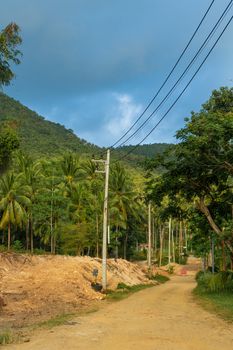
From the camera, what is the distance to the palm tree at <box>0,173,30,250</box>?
53.7 m

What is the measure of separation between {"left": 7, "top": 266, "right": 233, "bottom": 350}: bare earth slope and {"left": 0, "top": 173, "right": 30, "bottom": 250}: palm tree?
39.6 meters

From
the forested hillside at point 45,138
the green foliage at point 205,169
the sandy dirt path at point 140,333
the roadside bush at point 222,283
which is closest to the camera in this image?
the sandy dirt path at point 140,333

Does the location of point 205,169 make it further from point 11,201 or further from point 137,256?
point 137,256

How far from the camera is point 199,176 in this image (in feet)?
77.1

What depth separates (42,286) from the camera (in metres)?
22.3

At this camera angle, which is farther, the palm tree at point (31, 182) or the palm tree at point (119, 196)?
the palm tree at point (119, 196)

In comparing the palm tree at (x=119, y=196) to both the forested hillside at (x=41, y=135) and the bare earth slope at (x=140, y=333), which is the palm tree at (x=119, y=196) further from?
the bare earth slope at (x=140, y=333)

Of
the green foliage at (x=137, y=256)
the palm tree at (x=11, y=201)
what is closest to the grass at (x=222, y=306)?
the palm tree at (x=11, y=201)

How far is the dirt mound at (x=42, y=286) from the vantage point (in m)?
16.9

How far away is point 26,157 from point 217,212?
4125cm

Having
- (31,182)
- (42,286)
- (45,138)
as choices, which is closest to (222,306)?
(42,286)

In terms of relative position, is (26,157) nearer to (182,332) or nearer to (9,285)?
(9,285)

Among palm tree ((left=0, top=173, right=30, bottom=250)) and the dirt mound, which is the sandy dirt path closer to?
the dirt mound

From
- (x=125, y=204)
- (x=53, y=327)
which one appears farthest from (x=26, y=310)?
(x=125, y=204)
